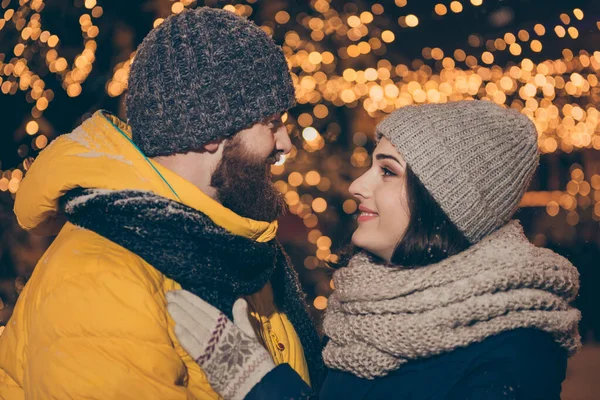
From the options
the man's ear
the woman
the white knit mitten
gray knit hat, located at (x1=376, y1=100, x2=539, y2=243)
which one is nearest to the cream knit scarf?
the woman

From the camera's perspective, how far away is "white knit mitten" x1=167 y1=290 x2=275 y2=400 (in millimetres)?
1662

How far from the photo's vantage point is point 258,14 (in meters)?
3.46

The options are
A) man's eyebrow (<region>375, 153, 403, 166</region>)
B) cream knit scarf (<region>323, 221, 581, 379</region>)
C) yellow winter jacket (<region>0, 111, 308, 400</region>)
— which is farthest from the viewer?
man's eyebrow (<region>375, 153, 403, 166</region>)

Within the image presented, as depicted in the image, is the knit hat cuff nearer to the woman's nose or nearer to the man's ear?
the woman's nose

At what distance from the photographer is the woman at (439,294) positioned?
5.71ft

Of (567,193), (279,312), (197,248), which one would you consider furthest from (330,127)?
(567,193)

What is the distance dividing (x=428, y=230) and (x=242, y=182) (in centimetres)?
63

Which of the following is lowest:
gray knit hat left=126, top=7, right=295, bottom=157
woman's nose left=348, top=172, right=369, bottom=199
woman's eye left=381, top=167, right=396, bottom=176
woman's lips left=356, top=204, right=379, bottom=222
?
woman's lips left=356, top=204, right=379, bottom=222

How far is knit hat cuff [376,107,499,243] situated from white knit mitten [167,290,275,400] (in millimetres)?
740

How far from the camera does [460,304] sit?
1864 millimetres

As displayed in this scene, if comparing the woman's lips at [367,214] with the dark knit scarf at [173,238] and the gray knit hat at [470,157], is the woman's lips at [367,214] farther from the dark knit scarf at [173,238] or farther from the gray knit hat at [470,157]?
the dark knit scarf at [173,238]

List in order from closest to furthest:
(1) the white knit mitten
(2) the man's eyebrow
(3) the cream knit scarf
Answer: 1. (1) the white knit mitten
2. (3) the cream knit scarf
3. (2) the man's eyebrow

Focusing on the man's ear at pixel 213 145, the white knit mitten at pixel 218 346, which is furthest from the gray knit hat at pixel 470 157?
the white knit mitten at pixel 218 346

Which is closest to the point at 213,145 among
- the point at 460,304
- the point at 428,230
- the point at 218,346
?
the point at 218,346
